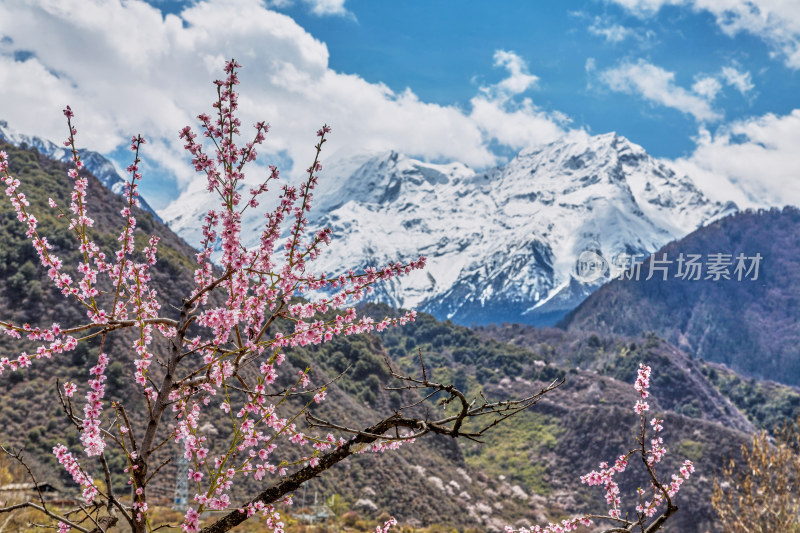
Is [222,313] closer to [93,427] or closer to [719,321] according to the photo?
[93,427]

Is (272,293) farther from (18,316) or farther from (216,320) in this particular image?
(18,316)

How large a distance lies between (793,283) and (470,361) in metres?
152

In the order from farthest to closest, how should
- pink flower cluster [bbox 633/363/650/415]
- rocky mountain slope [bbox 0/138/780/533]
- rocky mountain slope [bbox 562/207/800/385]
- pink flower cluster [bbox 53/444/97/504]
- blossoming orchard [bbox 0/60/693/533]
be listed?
rocky mountain slope [bbox 562/207/800/385], rocky mountain slope [bbox 0/138/780/533], pink flower cluster [bbox 633/363/650/415], pink flower cluster [bbox 53/444/97/504], blossoming orchard [bbox 0/60/693/533]

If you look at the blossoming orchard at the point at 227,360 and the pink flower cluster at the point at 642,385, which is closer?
the blossoming orchard at the point at 227,360

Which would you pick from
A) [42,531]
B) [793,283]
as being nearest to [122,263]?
[42,531]

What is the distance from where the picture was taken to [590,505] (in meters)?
56.5

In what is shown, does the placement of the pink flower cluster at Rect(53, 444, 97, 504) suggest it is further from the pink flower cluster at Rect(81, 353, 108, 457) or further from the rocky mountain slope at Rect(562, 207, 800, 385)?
the rocky mountain slope at Rect(562, 207, 800, 385)

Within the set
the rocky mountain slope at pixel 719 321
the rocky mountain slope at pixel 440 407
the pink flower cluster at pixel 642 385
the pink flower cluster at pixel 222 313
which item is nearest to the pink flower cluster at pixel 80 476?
the pink flower cluster at pixel 222 313

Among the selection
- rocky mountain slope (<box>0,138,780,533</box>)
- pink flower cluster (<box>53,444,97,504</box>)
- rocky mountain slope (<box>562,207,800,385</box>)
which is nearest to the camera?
pink flower cluster (<box>53,444,97,504</box>)

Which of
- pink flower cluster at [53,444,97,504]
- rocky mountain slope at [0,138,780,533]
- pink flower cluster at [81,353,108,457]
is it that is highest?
pink flower cluster at [81,353,108,457]

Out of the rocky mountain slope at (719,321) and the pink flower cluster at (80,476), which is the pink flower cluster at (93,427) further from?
the rocky mountain slope at (719,321)

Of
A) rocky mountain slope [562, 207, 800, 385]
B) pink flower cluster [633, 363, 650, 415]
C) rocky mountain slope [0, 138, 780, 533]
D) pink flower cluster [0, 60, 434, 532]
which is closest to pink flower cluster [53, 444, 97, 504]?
pink flower cluster [0, 60, 434, 532]

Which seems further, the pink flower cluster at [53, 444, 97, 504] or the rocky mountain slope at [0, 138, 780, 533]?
the rocky mountain slope at [0, 138, 780, 533]


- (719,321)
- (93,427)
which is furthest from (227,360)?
(719,321)
